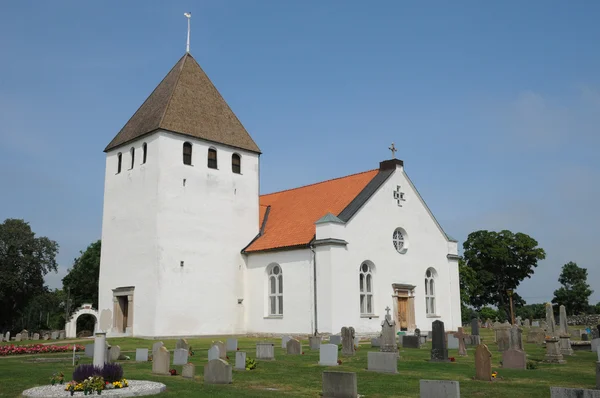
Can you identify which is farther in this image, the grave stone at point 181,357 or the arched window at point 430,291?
the arched window at point 430,291

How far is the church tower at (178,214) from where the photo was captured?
29750mm

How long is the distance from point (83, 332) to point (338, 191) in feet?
→ 72.1

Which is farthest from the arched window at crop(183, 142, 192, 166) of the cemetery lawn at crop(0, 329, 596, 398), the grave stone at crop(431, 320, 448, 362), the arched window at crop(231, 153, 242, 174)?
the grave stone at crop(431, 320, 448, 362)

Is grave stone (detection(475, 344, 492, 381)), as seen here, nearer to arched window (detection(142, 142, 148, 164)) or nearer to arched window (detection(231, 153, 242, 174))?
arched window (detection(231, 153, 242, 174))

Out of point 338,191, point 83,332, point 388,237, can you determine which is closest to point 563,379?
point 388,237

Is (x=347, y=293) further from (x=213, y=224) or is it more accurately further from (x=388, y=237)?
(x=213, y=224)

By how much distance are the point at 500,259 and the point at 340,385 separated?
6064 centimetres

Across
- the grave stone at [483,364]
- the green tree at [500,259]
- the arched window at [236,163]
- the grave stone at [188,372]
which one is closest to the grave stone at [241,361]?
the grave stone at [188,372]

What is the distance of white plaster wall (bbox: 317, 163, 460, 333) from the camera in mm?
28406

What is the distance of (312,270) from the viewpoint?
28.8 metres

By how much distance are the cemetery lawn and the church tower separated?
31.8 ft

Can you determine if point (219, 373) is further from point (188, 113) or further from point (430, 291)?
point (430, 291)

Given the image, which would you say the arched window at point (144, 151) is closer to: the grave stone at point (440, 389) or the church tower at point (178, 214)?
the church tower at point (178, 214)

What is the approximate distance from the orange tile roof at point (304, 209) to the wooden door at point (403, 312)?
6.27 meters
